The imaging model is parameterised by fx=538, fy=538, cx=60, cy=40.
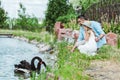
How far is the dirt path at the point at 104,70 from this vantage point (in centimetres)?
1005

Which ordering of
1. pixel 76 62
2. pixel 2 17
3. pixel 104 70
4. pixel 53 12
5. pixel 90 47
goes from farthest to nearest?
pixel 2 17 < pixel 53 12 < pixel 90 47 < pixel 76 62 < pixel 104 70

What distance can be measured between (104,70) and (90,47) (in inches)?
100

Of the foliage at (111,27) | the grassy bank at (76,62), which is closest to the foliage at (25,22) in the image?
the foliage at (111,27)

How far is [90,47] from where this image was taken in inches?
533

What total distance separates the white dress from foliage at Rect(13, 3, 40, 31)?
34086 millimetres

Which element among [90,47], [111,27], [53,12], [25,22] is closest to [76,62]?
[90,47]

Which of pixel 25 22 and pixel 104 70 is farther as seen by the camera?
pixel 25 22

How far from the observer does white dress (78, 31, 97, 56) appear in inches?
534

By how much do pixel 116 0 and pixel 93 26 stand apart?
30.6ft

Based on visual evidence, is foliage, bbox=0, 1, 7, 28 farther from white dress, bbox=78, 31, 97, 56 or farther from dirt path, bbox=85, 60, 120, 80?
dirt path, bbox=85, 60, 120, 80

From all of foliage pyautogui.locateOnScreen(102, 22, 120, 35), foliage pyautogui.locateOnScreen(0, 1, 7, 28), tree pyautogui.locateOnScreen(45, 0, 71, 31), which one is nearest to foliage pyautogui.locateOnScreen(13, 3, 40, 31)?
foliage pyautogui.locateOnScreen(0, 1, 7, 28)

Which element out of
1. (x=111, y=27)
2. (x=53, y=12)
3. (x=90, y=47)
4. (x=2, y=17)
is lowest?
(x=90, y=47)

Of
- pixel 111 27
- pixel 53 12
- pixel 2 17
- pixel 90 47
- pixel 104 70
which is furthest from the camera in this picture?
pixel 2 17

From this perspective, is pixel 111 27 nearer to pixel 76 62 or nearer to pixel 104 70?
pixel 76 62
